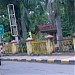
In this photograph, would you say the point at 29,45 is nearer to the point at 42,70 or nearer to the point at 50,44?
the point at 50,44

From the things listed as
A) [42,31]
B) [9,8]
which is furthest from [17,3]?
[42,31]

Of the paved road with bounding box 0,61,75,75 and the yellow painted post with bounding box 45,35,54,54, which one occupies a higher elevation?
the yellow painted post with bounding box 45,35,54,54

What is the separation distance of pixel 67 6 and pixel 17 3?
8.60 metres

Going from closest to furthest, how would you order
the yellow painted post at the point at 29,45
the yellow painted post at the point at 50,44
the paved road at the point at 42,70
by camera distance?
the paved road at the point at 42,70
the yellow painted post at the point at 50,44
the yellow painted post at the point at 29,45

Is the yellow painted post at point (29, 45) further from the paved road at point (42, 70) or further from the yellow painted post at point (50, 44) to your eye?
the paved road at point (42, 70)

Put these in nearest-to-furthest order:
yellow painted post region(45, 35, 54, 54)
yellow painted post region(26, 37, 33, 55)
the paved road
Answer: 1. the paved road
2. yellow painted post region(45, 35, 54, 54)
3. yellow painted post region(26, 37, 33, 55)

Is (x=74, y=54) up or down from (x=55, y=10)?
down

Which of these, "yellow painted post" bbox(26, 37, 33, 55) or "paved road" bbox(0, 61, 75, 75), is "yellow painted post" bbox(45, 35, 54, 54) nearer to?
"yellow painted post" bbox(26, 37, 33, 55)

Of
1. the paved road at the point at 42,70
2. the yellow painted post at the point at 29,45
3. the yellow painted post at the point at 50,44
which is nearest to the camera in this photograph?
the paved road at the point at 42,70

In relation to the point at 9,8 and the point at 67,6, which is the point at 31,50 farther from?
the point at 9,8

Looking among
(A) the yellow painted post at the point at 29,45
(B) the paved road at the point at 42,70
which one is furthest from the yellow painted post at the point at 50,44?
(B) the paved road at the point at 42,70

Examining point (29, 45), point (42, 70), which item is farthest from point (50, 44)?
point (42, 70)

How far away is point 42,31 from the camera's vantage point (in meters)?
36.5

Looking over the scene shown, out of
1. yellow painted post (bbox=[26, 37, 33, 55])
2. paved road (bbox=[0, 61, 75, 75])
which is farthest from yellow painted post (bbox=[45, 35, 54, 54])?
paved road (bbox=[0, 61, 75, 75])
